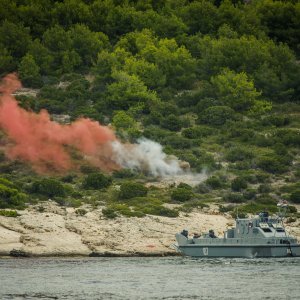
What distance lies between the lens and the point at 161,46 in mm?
145500

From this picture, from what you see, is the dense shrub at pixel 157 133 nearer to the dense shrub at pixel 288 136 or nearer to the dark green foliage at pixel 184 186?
the dense shrub at pixel 288 136

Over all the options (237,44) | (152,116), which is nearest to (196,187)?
(152,116)

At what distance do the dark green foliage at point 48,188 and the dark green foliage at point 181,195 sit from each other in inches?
423

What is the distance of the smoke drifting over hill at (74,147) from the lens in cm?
10431

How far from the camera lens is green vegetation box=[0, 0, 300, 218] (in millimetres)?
98000

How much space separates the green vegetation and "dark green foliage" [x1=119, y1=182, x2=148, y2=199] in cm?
11

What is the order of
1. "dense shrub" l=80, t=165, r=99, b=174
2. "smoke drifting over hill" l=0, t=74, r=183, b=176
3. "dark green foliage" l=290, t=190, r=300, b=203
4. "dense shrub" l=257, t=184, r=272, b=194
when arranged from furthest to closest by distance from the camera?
"dense shrub" l=80, t=165, r=99, b=174
"smoke drifting over hill" l=0, t=74, r=183, b=176
"dense shrub" l=257, t=184, r=272, b=194
"dark green foliage" l=290, t=190, r=300, b=203

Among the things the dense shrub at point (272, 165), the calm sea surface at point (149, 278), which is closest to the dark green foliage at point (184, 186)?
the dense shrub at point (272, 165)

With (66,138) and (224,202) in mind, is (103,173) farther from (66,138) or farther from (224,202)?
(224,202)

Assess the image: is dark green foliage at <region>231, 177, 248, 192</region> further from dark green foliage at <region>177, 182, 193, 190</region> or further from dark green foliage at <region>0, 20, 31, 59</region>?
dark green foliage at <region>0, 20, 31, 59</region>

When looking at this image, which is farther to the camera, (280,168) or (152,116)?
(152,116)

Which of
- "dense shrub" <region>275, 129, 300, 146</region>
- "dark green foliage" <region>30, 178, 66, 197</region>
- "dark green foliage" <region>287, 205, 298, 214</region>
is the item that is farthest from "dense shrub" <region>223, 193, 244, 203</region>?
"dense shrub" <region>275, 129, 300, 146</region>

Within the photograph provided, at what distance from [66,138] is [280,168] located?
77.4 feet

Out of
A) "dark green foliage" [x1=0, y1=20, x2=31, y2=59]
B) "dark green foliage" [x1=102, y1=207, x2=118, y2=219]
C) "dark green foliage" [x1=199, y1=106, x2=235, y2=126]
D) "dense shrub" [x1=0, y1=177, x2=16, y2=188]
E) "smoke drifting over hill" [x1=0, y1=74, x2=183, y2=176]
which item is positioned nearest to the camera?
"dark green foliage" [x1=102, y1=207, x2=118, y2=219]
